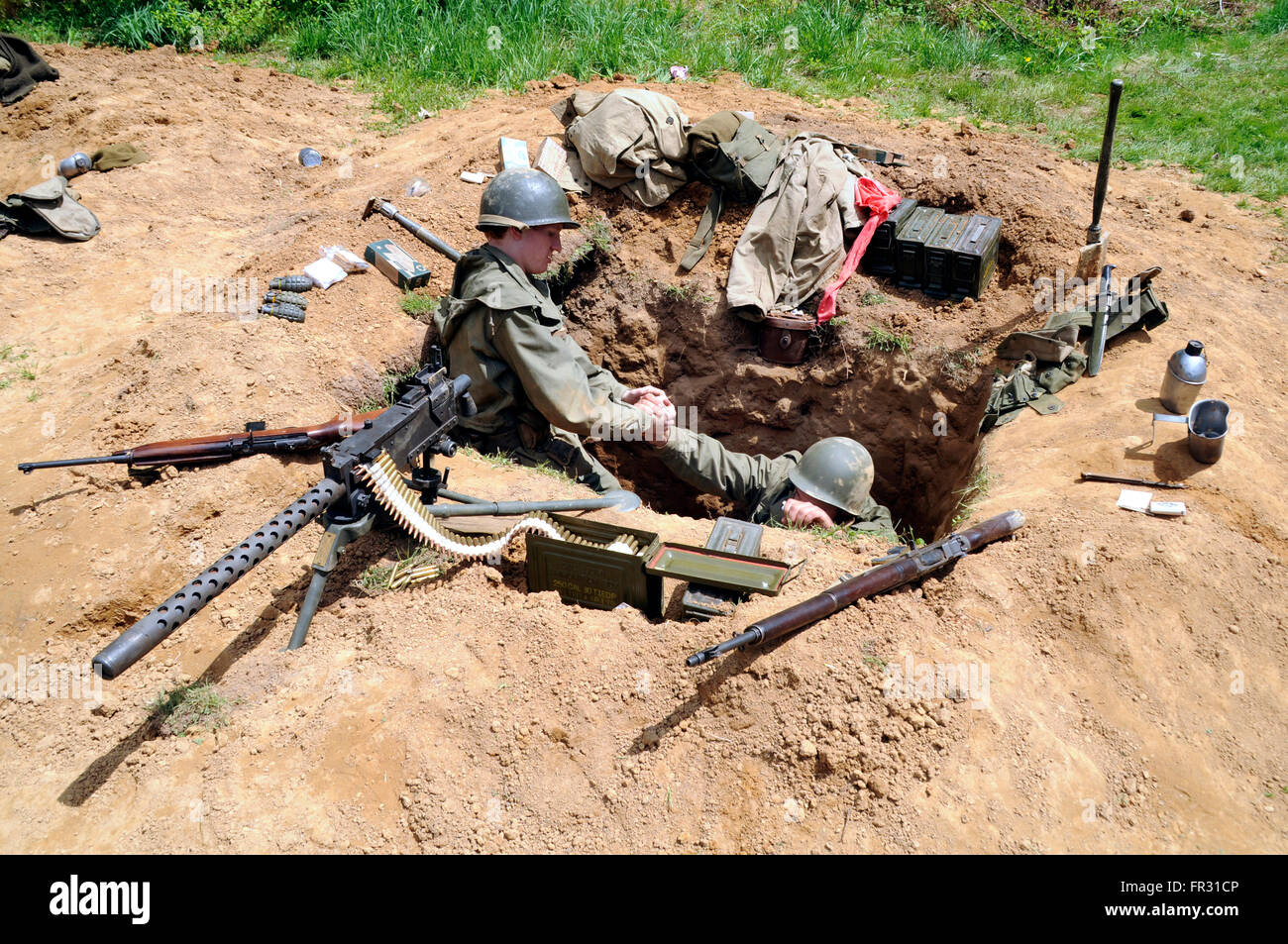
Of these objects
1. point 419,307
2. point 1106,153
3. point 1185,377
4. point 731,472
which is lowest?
point 731,472

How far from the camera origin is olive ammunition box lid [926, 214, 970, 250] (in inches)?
266

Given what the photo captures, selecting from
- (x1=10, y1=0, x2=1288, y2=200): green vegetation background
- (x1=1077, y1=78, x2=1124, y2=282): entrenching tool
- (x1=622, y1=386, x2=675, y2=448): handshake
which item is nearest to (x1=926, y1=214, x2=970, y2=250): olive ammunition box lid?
→ (x1=1077, y1=78, x2=1124, y2=282): entrenching tool

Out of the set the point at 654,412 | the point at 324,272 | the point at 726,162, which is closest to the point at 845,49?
the point at 726,162

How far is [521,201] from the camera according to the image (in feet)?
17.3

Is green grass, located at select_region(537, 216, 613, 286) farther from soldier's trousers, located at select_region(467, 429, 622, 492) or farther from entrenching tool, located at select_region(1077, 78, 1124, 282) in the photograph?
entrenching tool, located at select_region(1077, 78, 1124, 282)

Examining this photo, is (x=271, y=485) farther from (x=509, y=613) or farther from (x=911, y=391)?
(x=911, y=391)

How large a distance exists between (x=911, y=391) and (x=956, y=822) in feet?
12.9

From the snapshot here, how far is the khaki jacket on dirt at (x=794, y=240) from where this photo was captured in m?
7.01

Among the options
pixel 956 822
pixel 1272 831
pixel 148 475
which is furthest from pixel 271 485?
pixel 1272 831

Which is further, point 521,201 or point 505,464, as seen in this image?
point 505,464

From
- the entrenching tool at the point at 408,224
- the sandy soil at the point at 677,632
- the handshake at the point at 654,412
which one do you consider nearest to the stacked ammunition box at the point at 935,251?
the sandy soil at the point at 677,632

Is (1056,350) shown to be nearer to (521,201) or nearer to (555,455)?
(555,455)

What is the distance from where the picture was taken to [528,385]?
17.1 ft

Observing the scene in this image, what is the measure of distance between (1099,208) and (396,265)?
16.7 ft
